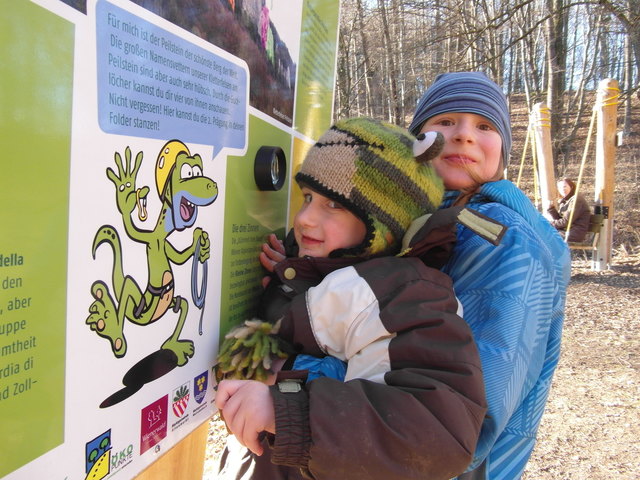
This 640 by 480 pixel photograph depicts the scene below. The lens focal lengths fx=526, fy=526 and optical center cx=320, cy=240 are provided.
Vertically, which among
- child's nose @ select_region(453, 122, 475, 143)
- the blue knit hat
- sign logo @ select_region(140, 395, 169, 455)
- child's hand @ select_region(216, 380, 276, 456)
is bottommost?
sign logo @ select_region(140, 395, 169, 455)

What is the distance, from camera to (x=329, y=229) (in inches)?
58.5

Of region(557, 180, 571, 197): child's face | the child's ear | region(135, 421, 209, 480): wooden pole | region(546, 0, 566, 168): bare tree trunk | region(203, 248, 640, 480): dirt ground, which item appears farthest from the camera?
region(546, 0, 566, 168): bare tree trunk

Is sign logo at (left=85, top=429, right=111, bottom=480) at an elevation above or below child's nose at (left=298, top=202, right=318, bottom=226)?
below

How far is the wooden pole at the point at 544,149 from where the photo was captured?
925 cm

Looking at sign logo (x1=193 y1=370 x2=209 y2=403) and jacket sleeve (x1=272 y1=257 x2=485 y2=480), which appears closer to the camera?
jacket sleeve (x1=272 y1=257 x2=485 y2=480)

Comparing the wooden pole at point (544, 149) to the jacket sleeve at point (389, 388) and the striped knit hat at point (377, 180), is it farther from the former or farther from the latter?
the jacket sleeve at point (389, 388)

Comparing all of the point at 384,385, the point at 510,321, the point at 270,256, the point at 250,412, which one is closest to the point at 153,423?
the point at 250,412

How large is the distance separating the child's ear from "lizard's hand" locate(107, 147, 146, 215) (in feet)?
2.49

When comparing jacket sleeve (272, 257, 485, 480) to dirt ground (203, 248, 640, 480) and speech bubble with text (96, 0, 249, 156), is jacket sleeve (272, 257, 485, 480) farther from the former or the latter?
dirt ground (203, 248, 640, 480)

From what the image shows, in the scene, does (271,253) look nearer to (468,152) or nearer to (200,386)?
(200,386)

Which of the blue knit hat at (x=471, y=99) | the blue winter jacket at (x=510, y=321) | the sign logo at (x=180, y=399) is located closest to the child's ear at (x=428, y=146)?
the blue winter jacket at (x=510, y=321)

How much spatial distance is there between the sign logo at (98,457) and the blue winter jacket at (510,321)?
801 mm

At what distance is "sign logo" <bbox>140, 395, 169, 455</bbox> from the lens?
112cm

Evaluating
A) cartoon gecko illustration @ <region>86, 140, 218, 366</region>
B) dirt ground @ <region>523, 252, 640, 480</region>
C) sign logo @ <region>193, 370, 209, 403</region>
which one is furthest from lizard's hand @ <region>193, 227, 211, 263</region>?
dirt ground @ <region>523, 252, 640, 480</region>
